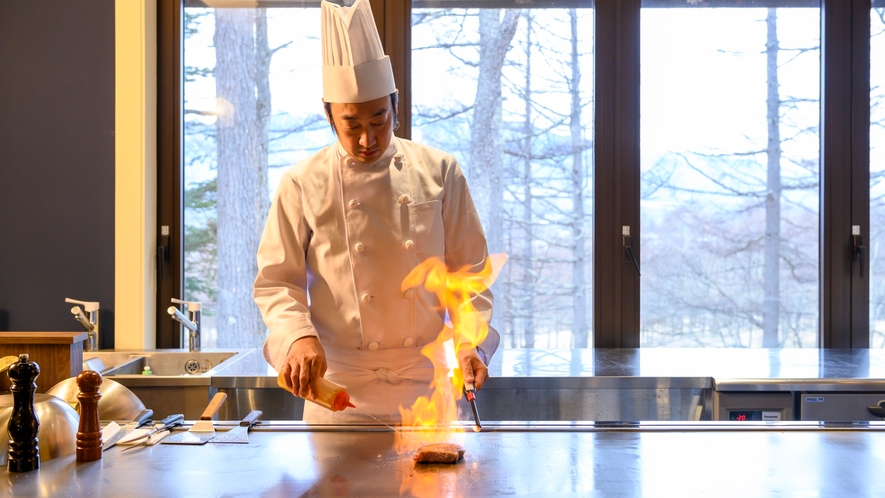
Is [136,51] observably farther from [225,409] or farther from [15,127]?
[225,409]

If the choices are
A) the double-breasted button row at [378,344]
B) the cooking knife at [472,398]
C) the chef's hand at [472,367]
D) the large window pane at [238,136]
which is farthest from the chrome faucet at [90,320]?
the cooking knife at [472,398]

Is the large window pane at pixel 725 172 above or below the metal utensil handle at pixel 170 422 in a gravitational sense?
above

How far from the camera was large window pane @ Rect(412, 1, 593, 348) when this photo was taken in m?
3.51

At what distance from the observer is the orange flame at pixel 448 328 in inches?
79.4

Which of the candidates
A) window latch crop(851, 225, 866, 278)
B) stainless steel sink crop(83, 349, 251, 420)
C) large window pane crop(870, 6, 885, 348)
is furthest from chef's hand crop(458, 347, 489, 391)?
large window pane crop(870, 6, 885, 348)

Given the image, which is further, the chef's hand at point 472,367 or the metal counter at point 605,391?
the metal counter at point 605,391

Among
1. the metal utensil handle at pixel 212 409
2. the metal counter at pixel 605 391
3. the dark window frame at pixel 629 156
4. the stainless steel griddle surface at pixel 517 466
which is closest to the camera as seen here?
the stainless steel griddle surface at pixel 517 466

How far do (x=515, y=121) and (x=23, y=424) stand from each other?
2.53 m

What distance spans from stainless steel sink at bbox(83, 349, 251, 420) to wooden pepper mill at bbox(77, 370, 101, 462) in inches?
44.1

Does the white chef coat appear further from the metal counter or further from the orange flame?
the metal counter

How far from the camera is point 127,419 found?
1.86 meters

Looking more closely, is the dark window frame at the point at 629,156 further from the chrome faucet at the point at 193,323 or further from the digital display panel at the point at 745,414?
the digital display panel at the point at 745,414

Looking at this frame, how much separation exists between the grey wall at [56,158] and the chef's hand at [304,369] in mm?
1956

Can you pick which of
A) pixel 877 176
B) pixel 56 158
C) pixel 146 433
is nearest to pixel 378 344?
pixel 146 433
